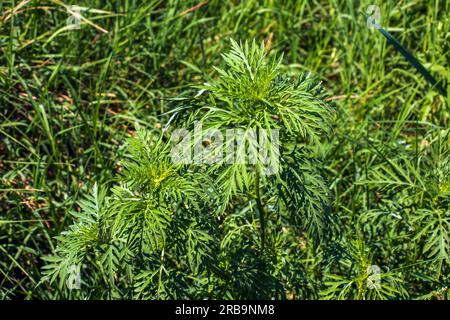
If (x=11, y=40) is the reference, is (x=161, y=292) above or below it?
below

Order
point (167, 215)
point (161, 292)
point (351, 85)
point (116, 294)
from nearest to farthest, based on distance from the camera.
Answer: point (167, 215) < point (161, 292) < point (116, 294) < point (351, 85)

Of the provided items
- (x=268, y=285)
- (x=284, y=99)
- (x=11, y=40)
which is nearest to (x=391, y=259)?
(x=268, y=285)

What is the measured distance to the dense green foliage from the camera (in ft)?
7.80

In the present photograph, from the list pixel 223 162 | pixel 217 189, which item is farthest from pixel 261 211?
pixel 223 162

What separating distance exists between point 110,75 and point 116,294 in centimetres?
132

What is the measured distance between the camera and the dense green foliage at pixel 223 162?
2379 millimetres

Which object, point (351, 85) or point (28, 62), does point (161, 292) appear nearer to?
point (28, 62)

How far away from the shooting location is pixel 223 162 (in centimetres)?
227

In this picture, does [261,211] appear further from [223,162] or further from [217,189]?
[223,162]

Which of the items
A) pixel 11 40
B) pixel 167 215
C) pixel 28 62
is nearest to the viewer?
pixel 167 215

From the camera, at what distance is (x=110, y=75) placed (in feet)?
12.5

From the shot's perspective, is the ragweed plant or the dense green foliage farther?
the dense green foliage

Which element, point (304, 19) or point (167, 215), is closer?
point (167, 215)

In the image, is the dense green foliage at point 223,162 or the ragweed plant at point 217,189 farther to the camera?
the dense green foliage at point 223,162
